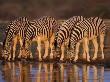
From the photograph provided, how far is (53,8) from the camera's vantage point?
2724 inches

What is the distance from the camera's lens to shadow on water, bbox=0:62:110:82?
2286cm

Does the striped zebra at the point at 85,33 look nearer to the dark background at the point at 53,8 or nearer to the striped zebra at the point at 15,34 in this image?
the striped zebra at the point at 15,34

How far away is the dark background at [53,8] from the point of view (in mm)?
65750

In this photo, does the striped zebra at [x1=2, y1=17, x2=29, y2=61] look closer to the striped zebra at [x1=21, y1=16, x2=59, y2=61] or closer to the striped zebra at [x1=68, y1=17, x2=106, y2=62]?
the striped zebra at [x1=21, y1=16, x2=59, y2=61]

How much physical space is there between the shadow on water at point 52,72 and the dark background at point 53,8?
1335 inches

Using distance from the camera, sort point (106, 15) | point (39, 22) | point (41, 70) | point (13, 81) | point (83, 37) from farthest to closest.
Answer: point (106, 15)
point (39, 22)
point (83, 37)
point (41, 70)
point (13, 81)

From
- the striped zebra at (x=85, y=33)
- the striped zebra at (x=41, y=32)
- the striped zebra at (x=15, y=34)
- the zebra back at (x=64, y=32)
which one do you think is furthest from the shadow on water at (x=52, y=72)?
the striped zebra at (x=15, y=34)

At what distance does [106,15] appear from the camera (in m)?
63.1

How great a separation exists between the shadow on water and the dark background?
33.9 metres

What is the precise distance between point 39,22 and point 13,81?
460 inches

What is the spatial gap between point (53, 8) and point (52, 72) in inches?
1727

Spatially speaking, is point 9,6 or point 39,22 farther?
point 9,6

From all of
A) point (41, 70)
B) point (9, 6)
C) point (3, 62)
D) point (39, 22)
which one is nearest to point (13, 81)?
point (41, 70)

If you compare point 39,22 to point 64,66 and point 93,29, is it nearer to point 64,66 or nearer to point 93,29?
point 93,29
